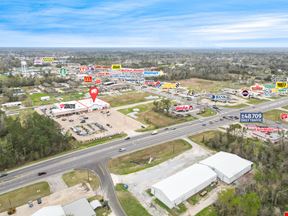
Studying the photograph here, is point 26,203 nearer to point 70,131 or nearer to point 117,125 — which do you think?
point 70,131

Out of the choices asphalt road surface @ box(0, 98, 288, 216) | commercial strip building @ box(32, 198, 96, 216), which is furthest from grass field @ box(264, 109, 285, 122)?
commercial strip building @ box(32, 198, 96, 216)

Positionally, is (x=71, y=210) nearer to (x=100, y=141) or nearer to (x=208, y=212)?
(x=208, y=212)

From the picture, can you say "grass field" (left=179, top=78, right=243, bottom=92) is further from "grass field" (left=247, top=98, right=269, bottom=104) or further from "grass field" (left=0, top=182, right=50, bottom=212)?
"grass field" (left=0, top=182, right=50, bottom=212)

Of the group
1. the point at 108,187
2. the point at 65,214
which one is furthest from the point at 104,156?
the point at 65,214

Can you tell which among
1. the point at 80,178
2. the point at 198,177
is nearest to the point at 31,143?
the point at 80,178

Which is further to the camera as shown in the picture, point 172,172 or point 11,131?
point 11,131
